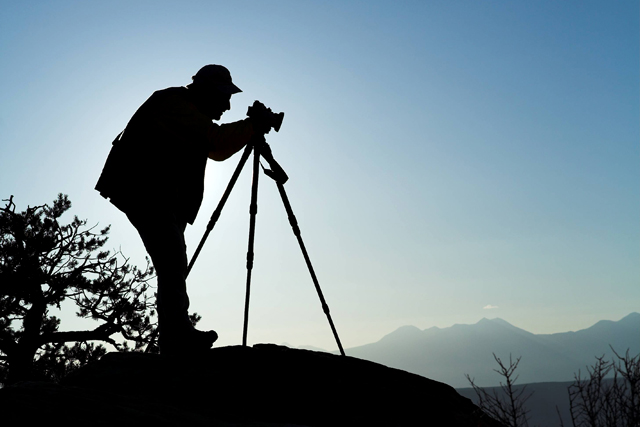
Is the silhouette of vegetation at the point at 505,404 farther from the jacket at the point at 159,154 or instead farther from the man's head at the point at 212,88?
the man's head at the point at 212,88

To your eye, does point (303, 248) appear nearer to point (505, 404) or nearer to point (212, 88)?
point (212, 88)

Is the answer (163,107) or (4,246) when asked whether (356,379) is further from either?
(4,246)

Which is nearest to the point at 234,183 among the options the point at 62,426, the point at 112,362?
the point at 112,362

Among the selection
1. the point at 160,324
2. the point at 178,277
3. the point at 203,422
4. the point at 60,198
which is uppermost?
the point at 60,198

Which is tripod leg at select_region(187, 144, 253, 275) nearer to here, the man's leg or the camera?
the camera

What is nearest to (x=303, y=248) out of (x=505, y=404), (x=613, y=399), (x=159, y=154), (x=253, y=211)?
(x=253, y=211)

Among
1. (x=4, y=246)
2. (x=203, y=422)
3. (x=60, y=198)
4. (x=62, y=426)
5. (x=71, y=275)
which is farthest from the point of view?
(x=60, y=198)

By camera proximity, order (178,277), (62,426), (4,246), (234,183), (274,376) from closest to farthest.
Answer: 1. (62,426)
2. (274,376)
3. (178,277)
4. (234,183)
5. (4,246)

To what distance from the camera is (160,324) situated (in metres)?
3.41

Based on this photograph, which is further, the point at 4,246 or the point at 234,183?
the point at 4,246

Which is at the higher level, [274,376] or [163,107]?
[163,107]

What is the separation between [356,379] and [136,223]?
81.5 inches

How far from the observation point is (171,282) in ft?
11.1

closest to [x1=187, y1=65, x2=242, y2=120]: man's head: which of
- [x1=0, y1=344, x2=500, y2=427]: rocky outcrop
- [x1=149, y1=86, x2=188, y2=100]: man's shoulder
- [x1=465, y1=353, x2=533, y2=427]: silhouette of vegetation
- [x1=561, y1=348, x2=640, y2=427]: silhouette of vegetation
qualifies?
[x1=149, y1=86, x2=188, y2=100]: man's shoulder
